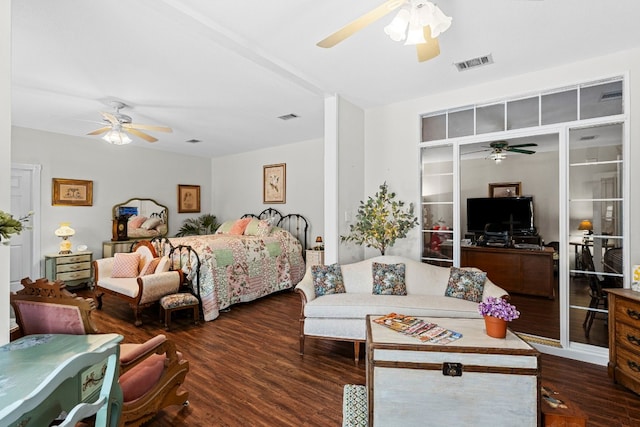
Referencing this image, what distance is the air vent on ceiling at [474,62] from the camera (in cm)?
285

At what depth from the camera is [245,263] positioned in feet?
15.3

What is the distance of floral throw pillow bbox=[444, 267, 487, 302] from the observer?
305cm

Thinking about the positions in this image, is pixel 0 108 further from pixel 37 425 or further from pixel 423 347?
pixel 423 347

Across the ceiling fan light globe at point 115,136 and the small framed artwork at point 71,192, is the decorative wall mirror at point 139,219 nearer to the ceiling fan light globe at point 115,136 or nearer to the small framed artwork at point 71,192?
the small framed artwork at point 71,192

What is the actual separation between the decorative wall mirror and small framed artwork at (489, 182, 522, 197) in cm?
714

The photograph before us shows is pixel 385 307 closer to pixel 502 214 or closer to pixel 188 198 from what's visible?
pixel 502 214

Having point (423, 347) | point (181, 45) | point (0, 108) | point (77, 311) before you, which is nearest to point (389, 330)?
point (423, 347)

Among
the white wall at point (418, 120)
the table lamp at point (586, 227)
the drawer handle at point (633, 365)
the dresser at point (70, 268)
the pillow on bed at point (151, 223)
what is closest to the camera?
the drawer handle at point (633, 365)

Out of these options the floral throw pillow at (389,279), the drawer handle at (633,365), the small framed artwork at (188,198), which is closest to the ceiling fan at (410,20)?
the floral throw pillow at (389,279)

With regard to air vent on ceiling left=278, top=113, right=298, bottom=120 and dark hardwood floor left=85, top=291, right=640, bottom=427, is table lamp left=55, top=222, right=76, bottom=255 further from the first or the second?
air vent on ceiling left=278, top=113, right=298, bottom=120

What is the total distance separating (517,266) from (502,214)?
50.8 inches

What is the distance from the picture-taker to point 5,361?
1.32 metres

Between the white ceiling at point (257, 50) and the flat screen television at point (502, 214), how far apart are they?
10.9 feet

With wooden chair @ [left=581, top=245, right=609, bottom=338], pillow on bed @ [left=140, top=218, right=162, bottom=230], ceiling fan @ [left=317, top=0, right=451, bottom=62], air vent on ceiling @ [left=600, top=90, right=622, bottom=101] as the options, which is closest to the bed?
pillow on bed @ [left=140, top=218, right=162, bottom=230]
